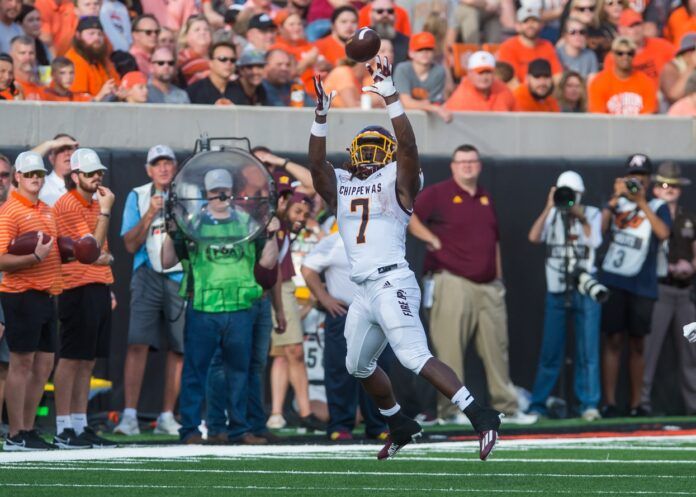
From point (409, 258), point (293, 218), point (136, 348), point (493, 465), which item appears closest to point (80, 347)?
point (136, 348)

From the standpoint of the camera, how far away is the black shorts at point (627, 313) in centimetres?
1493

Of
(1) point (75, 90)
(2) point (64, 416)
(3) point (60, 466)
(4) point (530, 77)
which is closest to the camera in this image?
(3) point (60, 466)

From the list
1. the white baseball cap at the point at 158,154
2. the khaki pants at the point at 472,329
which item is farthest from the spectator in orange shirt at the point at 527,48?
the white baseball cap at the point at 158,154

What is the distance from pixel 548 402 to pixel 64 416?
5.43 m

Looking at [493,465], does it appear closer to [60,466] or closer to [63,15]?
[60,466]

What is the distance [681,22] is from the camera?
60.0 ft

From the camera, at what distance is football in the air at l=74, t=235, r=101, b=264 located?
10750 millimetres

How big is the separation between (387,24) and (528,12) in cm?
161

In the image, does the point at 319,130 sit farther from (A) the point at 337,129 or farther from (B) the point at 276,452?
(A) the point at 337,129

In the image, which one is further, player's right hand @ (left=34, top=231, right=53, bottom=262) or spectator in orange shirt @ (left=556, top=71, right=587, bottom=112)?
spectator in orange shirt @ (left=556, top=71, right=587, bottom=112)

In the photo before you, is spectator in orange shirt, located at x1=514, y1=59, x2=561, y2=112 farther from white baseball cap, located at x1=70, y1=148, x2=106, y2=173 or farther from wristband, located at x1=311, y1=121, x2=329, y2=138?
wristband, located at x1=311, y1=121, x2=329, y2=138

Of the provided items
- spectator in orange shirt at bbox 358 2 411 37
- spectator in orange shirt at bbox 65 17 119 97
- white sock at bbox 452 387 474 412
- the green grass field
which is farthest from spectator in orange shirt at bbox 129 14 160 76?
white sock at bbox 452 387 474 412

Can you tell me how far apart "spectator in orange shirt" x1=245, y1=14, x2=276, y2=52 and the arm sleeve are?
351cm

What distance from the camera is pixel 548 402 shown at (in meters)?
14.8
